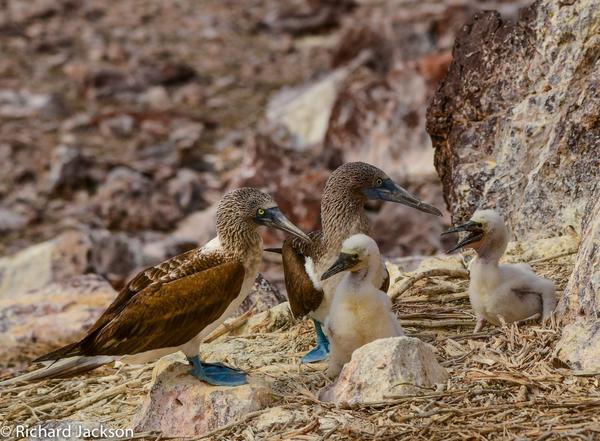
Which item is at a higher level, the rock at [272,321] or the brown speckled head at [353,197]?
the brown speckled head at [353,197]

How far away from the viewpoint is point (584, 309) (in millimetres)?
6246

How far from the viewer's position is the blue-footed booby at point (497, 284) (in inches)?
271

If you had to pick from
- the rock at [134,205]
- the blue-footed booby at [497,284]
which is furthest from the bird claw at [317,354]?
the rock at [134,205]

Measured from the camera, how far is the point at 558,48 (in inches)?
332

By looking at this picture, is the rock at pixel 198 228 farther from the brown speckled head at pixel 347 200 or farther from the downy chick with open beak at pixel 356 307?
the downy chick with open beak at pixel 356 307

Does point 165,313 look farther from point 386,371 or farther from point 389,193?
point 389,193

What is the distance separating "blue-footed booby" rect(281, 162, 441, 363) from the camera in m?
7.11

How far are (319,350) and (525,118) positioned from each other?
2474mm

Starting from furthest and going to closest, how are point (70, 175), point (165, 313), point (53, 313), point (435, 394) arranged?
point (70, 175), point (53, 313), point (165, 313), point (435, 394)

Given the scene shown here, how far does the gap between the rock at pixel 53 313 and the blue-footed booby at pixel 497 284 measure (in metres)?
3.82

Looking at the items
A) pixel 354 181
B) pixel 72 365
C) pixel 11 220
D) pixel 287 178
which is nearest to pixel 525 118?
pixel 354 181

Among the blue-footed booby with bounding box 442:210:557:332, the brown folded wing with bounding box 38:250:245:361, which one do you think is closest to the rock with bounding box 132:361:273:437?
the brown folded wing with bounding box 38:250:245:361

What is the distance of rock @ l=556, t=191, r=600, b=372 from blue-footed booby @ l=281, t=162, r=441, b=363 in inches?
40.6

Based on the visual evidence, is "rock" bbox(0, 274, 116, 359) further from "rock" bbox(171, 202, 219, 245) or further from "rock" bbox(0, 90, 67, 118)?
"rock" bbox(0, 90, 67, 118)
